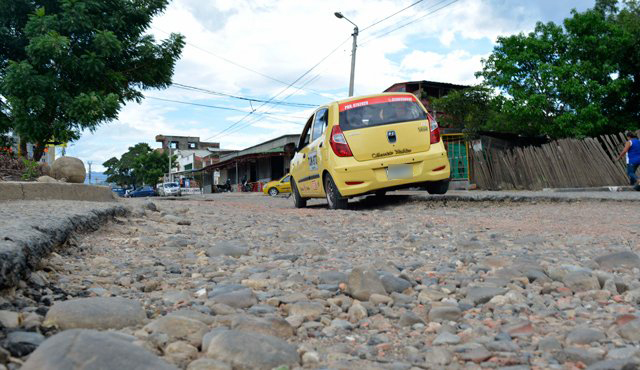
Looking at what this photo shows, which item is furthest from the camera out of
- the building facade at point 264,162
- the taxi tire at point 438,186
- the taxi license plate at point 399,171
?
the building facade at point 264,162

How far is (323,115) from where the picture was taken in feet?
26.7

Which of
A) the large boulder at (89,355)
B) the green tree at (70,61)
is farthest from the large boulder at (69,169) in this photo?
the large boulder at (89,355)

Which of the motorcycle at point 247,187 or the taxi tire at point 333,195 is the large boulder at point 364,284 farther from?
the motorcycle at point 247,187

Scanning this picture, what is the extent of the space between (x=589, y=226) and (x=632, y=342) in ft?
11.6

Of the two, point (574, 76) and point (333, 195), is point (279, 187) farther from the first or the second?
point (333, 195)

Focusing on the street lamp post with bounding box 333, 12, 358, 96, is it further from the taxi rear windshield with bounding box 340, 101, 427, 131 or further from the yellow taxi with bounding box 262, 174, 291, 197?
the taxi rear windshield with bounding box 340, 101, 427, 131

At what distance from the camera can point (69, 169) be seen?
9258 millimetres

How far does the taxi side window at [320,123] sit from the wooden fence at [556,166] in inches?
326

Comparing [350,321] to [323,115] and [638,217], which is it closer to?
[638,217]

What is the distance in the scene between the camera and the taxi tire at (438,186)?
25.7 feet

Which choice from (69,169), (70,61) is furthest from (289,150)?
(69,169)

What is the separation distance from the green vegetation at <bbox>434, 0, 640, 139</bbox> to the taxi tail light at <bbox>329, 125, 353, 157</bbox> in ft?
57.1

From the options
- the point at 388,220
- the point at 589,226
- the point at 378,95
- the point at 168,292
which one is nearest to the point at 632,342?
the point at 168,292

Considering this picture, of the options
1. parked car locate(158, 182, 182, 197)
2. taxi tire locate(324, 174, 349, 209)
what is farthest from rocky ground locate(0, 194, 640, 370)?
parked car locate(158, 182, 182, 197)
